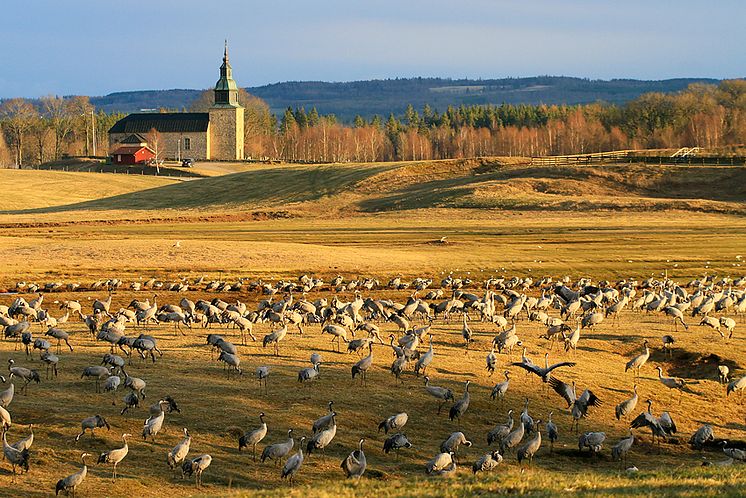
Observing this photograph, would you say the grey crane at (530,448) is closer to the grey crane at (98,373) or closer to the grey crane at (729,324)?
the grey crane at (98,373)

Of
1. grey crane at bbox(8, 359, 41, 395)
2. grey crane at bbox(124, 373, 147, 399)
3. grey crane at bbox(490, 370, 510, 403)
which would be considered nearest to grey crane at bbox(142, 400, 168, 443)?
grey crane at bbox(124, 373, 147, 399)

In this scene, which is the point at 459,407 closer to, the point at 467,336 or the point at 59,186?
the point at 467,336

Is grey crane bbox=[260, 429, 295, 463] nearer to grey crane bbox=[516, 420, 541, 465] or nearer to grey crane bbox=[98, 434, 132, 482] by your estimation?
grey crane bbox=[98, 434, 132, 482]

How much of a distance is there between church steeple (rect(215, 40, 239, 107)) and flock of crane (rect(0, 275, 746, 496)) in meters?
145

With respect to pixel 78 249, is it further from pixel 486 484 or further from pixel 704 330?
pixel 486 484

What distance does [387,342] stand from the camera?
1264 inches

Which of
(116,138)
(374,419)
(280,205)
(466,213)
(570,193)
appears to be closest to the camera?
(374,419)

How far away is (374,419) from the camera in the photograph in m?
23.7

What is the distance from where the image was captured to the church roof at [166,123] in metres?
188

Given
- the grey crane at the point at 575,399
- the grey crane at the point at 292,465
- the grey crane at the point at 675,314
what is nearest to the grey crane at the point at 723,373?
the grey crane at the point at 575,399

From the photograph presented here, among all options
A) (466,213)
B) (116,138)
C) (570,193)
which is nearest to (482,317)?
(466,213)

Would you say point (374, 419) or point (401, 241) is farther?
point (401, 241)

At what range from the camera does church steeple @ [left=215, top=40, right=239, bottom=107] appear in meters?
190

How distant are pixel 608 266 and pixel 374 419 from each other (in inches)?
1317
